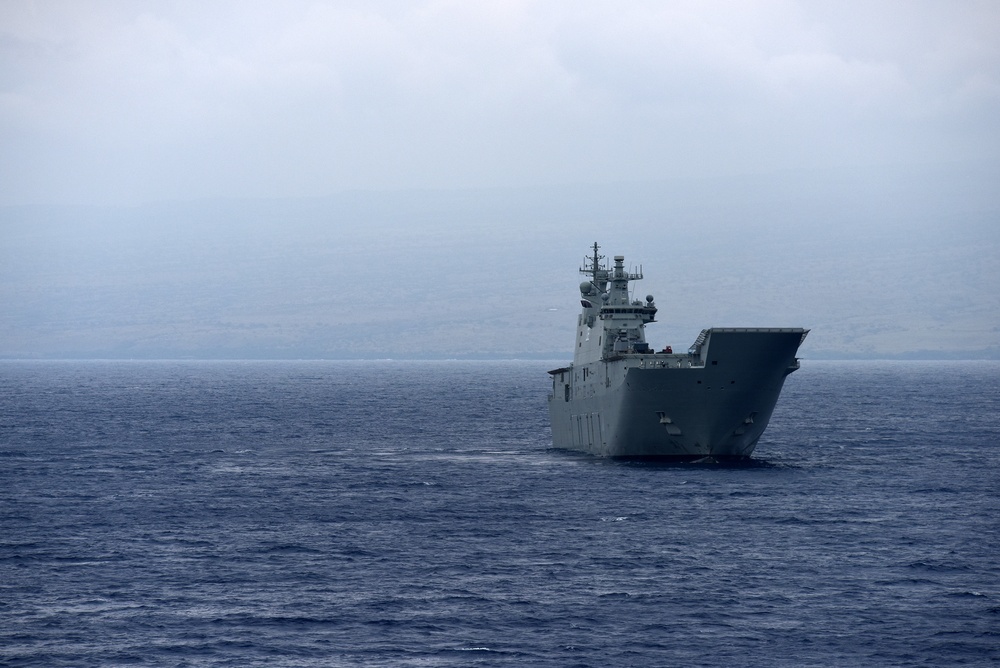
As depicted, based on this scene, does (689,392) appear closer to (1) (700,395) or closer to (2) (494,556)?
(1) (700,395)

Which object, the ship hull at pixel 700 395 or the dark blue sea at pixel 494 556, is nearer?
the dark blue sea at pixel 494 556

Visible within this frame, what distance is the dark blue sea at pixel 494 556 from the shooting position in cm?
3142

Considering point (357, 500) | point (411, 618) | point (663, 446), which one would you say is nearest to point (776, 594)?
point (411, 618)

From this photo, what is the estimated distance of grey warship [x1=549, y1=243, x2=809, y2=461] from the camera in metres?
61.4

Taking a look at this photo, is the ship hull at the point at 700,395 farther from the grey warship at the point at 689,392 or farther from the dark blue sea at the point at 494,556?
the dark blue sea at the point at 494,556

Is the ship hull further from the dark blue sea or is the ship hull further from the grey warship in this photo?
the dark blue sea

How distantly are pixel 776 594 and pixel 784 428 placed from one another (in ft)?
200

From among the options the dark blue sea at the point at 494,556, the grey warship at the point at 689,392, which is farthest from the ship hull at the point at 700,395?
the dark blue sea at the point at 494,556

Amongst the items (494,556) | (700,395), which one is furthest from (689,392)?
(494,556)

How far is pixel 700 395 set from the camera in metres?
62.2

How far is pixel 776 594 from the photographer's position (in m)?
36.2

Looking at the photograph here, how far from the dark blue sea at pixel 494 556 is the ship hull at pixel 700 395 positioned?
1.63m

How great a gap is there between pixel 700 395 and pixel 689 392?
1.79ft

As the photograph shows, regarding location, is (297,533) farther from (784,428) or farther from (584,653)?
(784,428)
